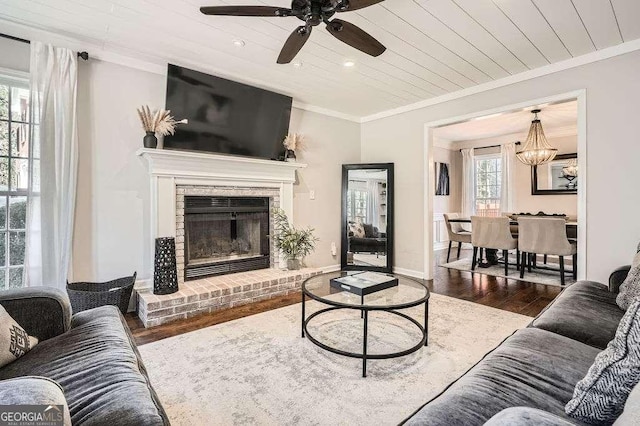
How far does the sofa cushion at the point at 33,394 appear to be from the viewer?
2.49ft

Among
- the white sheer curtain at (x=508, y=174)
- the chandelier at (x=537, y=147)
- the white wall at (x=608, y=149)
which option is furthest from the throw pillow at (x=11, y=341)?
the white sheer curtain at (x=508, y=174)

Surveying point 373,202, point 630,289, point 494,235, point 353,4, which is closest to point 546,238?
point 494,235

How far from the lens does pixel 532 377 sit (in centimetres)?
117

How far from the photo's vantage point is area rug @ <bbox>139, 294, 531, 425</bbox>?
1646 millimetres

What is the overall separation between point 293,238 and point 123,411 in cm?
300

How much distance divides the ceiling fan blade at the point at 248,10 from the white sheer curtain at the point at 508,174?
6.58 meters

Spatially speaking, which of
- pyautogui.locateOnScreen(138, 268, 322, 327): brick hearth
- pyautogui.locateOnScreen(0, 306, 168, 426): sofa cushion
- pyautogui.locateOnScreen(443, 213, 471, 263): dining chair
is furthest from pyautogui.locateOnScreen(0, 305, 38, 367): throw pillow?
pyautogui.locateOnScreen(443, 213, 471, 263): dining chair

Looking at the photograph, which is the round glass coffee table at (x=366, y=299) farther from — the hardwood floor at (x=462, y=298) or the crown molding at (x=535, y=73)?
the crown molding at (x=535, y=73)

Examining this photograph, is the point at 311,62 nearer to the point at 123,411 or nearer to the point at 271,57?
the point at 271,57

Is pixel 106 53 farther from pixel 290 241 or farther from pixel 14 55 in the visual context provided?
pixel 290 241

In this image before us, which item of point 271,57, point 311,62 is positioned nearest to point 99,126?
point 271,57

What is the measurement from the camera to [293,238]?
3.93m

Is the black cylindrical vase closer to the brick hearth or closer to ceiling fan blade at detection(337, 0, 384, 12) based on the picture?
the brick hearth

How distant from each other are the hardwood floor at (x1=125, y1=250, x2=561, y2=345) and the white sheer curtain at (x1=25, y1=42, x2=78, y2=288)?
84 cm
